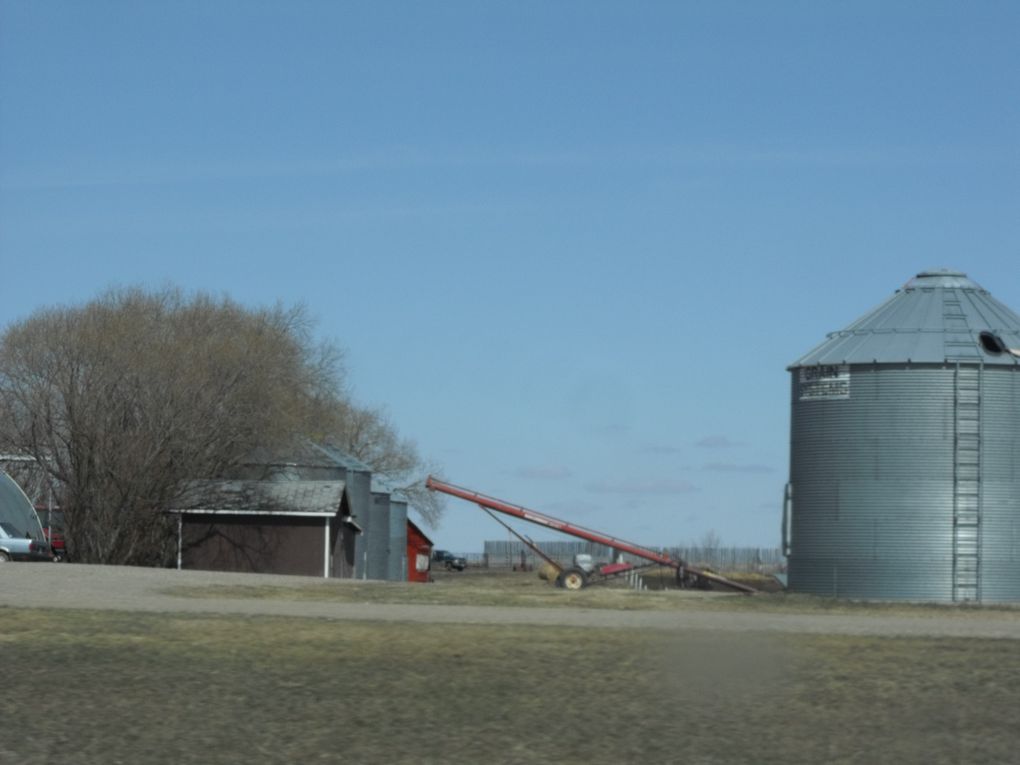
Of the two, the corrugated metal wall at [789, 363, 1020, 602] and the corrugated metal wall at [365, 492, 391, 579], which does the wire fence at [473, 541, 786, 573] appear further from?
the corrugated metal wall at [789, 363, 1020, 602]

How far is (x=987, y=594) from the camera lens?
1419 inches

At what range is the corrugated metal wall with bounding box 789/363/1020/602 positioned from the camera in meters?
36.1

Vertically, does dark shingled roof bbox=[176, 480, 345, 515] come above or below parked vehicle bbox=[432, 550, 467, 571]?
above

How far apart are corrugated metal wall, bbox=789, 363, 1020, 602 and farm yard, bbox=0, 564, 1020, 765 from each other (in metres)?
14.4

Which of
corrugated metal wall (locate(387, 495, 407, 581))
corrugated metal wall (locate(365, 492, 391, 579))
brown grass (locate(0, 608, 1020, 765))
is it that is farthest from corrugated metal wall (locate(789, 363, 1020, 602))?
corrugated metal wall (locate(387, 495, 407, 581))

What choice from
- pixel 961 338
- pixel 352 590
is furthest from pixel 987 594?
pixel 352 590

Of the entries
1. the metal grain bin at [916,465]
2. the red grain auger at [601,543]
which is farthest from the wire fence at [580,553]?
the metal grain bin at [916,465]

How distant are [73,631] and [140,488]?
3407 centimetres

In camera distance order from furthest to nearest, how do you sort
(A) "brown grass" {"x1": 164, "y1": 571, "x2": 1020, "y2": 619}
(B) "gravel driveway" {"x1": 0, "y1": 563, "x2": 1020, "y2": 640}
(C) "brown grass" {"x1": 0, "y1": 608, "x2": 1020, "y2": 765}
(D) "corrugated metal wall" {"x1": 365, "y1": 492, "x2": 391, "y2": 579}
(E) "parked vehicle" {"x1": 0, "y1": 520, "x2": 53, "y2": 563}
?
(D) "corrugated metal wall" {"x1": 365, "y1": 492, "x2": 391, "y2": 579} → (E) "parked vehicle" {"x1": 0, "y1": 520, "x2": 53, "y2": 563} → (A) "brown grass" {"x1": 164, "y1": 571, "x2": 1020, "y2": 619} → (B) "gravel driveway" {"x1": 0, "y1": 563, "x2": 1020, "y2": 640} → (C) "brown grass" {"x1": 0, "y1": 608, "x2": 1020, "y2": 765}

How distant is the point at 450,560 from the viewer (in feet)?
346

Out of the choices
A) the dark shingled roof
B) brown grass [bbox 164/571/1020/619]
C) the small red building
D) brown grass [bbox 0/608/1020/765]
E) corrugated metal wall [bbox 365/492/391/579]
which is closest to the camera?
brown grass [bbox 0/608/1020/765]

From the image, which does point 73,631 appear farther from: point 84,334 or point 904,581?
point 84,334

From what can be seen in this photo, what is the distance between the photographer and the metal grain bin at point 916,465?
36156mm

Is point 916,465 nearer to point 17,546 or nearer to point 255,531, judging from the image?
point 255,531
